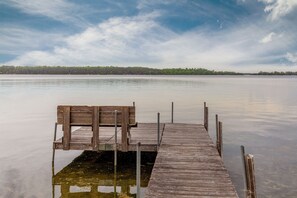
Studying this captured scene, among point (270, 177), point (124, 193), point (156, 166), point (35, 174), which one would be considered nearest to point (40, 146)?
point (35, 174)

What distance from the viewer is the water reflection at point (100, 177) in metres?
12.0

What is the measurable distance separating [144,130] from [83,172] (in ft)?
14.9

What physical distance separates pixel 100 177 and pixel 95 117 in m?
2.37

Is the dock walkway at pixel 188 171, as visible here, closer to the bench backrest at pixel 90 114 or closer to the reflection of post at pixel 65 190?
the bench backrest at pixel 90 114

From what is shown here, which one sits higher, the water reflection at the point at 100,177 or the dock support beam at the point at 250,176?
the dock support beam at the point at 250,176

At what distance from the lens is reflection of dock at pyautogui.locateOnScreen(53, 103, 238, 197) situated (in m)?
8.88

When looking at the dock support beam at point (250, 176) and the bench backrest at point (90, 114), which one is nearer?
the dock support beam at point (250, 176)

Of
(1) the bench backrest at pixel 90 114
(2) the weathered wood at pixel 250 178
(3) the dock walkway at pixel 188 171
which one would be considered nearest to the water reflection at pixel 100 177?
(3) the dock walkway at pixel 188 171

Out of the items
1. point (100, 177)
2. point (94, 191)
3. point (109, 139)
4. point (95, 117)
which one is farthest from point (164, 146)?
point (94, 191)

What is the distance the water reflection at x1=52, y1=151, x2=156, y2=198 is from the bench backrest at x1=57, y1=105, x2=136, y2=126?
211 centimetres

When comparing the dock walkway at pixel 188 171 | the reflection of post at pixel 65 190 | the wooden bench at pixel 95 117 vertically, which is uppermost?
the wooden bench at pixel 95 117

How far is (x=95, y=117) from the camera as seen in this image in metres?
13.6

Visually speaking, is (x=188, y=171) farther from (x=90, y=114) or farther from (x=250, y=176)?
(x=90, y=114)

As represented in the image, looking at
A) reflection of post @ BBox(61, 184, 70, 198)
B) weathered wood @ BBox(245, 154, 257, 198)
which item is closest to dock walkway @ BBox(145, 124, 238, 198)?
weathered wood @ BBox(245, 154, 257, 198)
